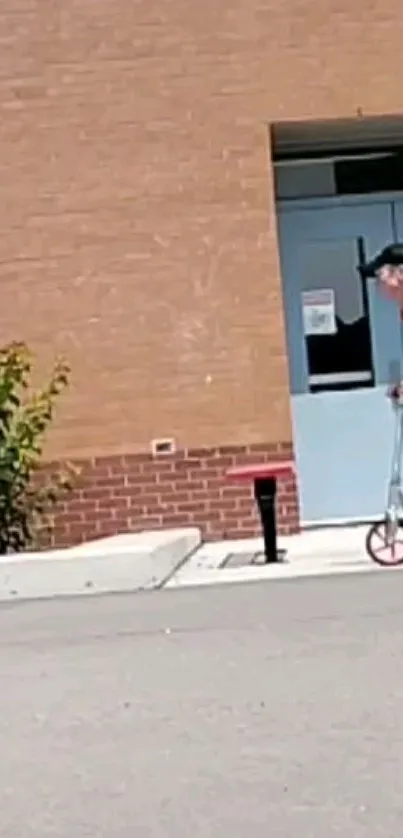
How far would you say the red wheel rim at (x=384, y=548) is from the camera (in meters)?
→ 12.1

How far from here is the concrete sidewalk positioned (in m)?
11.9

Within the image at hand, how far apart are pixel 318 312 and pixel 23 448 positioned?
3089mm

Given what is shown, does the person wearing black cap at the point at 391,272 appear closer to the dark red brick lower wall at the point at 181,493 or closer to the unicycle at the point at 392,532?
the unicycle at the point at 392,532

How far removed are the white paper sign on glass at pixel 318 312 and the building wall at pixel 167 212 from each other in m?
0.97

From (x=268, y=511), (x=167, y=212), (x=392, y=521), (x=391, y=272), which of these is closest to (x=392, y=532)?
(x=392, y=521)

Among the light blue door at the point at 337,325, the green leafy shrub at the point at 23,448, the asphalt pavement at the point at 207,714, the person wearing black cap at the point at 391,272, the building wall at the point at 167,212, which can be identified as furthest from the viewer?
the light blue door at the point at 337,325

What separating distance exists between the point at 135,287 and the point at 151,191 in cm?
76

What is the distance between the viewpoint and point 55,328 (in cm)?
1485

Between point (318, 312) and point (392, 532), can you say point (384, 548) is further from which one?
point (318, 312)

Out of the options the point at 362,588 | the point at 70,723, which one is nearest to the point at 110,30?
the point at 362,588

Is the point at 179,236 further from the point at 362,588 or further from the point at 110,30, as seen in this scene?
the point at 362,588

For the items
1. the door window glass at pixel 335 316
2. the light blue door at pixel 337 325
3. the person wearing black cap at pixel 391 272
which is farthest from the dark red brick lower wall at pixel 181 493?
the person wearing black cap at pixel 391 272

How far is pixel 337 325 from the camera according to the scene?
15.8 m

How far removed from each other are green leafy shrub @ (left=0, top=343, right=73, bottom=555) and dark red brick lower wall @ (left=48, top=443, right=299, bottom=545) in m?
0.33
